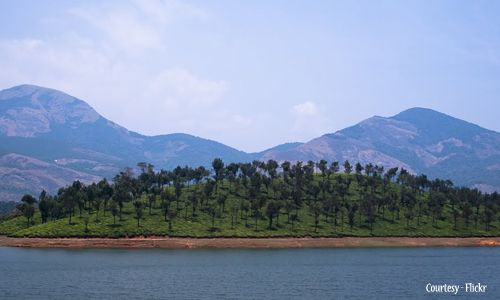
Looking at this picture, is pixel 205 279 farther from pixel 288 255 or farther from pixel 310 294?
pixel 288 255

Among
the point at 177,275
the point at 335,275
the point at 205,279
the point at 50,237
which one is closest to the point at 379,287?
the point at 335,275

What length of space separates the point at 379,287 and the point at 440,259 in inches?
2203

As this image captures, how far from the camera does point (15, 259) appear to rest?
129 m

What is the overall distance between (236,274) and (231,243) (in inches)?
2553

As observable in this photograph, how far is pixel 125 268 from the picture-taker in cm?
11838

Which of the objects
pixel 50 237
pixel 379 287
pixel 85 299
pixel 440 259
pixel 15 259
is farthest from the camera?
pixel 50 237

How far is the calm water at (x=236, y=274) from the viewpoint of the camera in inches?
3529

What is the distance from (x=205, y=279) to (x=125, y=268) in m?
24.2

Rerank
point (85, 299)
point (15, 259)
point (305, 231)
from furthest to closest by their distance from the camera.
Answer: point (305, 231) → point (15, 259) → point (85, 299)

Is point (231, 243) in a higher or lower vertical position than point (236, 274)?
higher

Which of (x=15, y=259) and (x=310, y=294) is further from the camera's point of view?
(x=15, y=259)

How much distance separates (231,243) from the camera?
177 meters

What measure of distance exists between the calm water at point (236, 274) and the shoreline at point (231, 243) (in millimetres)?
11040

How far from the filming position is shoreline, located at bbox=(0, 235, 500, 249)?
167 meters
